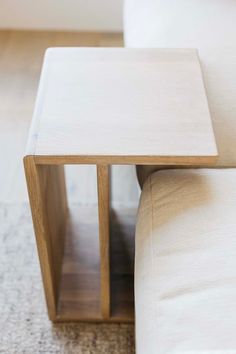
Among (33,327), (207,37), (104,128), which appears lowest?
(33,327)

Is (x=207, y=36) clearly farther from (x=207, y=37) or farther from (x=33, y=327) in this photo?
(x=33, y=327)

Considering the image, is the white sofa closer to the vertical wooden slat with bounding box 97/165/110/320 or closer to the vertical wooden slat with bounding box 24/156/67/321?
the vertical wooden slat with bounding box 97/165/110/320

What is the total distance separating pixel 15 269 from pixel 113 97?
2.00 ft

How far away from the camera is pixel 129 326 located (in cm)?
108

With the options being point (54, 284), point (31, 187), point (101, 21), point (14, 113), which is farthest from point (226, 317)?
point (101, 21)

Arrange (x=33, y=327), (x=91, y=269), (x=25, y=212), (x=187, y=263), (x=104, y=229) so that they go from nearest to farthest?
(x=187, y=263)
(x=104, y=229)
(x=33, y=327)
(x=91, y=269)
(x=25, y=212)

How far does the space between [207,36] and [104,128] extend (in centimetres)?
51

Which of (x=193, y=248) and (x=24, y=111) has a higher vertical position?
(x=24, y=111)

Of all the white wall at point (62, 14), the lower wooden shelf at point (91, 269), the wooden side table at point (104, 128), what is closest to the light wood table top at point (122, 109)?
the wooden side table at point (104, 128)

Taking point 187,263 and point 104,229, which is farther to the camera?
point 104,229

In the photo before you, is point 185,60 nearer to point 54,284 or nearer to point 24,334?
point 54,284

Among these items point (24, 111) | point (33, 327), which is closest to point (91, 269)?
point (33, 327)

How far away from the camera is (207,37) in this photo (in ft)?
3.63

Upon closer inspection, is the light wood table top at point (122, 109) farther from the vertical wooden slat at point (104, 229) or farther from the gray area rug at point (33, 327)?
the gray area rug at point (33, 327)
